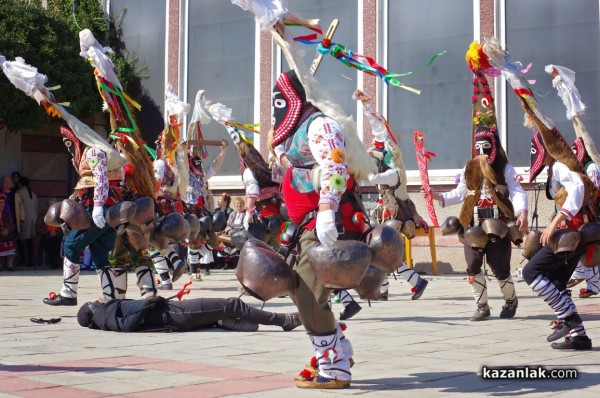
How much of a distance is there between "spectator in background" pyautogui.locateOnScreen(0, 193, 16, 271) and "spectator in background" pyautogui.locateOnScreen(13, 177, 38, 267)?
1.18 ft

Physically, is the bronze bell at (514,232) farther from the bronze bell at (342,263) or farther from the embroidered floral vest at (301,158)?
the bronze bell at (342,263)

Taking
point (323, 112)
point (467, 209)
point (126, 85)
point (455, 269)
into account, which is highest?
point (126, 85)

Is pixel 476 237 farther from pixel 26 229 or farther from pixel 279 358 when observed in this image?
pixel 26 229

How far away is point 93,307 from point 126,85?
14561mm

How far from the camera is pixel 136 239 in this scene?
9.68 m

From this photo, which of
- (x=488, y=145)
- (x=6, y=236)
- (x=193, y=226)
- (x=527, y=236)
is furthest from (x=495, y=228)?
(x=6, y=236)

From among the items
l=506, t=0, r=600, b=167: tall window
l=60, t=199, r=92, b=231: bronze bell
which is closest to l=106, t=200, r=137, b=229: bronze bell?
l=60, t=199, r=92, b=231: bronze bell

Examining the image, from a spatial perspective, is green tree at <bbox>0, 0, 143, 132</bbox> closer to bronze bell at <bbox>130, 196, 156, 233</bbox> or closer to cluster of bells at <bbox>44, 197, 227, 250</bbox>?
cluster of bells at <bbox>44, 197, 227, 250</bbox>

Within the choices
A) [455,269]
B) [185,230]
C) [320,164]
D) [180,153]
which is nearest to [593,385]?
[320,164]

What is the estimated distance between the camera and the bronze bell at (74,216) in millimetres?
9258

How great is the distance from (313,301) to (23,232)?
50.8 ft

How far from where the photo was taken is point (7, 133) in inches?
858

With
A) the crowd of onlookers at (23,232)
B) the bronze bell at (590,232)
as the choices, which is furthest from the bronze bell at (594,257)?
the crowd of onlookers at (23,232)

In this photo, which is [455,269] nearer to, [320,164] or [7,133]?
[7,133]
